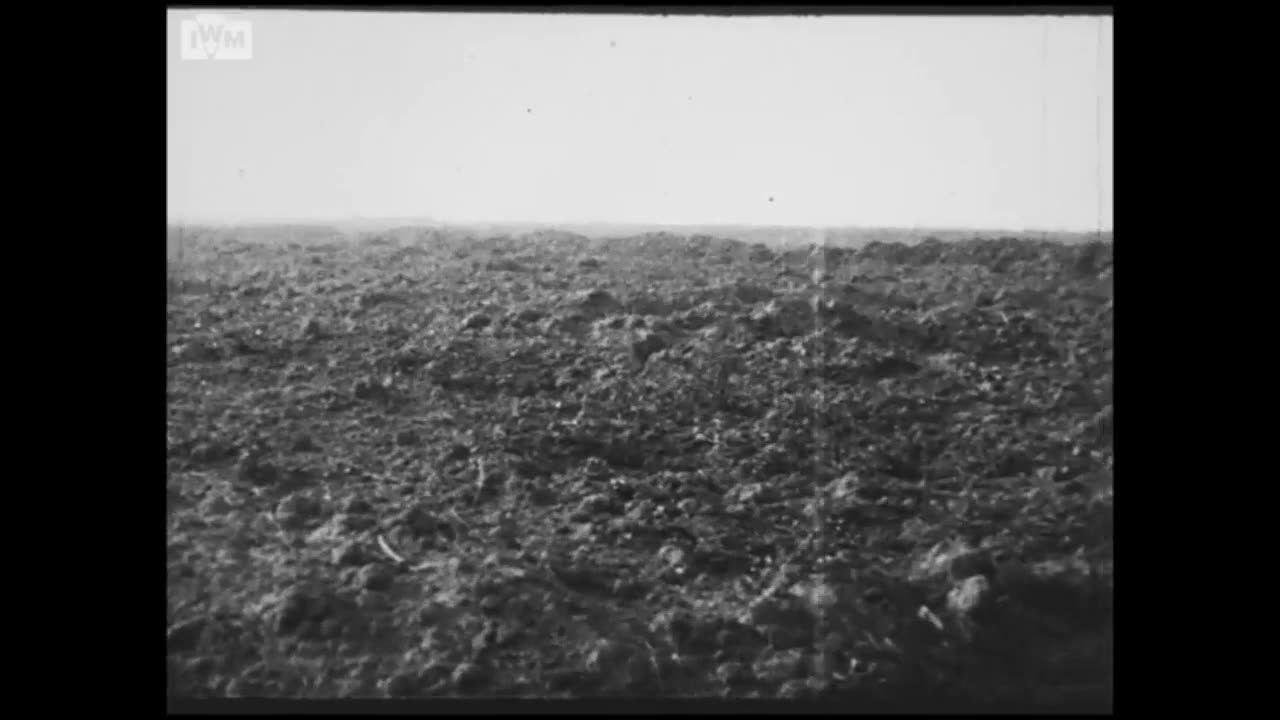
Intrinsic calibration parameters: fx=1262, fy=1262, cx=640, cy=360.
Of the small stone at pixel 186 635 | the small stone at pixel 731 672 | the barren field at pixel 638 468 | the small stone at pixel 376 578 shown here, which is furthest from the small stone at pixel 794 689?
the small stone at pixel 186 635

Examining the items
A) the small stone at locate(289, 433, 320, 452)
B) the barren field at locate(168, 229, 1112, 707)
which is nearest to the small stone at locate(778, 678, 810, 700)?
the barren field at locate(168, 229, 1112, 707)

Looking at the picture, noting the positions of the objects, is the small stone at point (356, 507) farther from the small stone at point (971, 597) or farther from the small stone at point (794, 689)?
the small stone at point (971, 597)

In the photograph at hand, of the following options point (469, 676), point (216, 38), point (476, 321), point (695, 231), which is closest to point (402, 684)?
point (469, 676)

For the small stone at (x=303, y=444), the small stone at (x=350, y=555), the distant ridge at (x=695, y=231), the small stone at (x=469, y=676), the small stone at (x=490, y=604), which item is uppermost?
the distant ridge at (x=695, y=231)

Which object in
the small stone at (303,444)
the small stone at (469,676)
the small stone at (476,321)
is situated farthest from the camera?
the small stone at (476,321)

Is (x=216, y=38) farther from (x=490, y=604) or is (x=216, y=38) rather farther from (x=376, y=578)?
(x=490, y=604)

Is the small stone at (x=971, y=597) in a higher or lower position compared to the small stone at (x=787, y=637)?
higher

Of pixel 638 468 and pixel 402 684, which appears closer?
pixel 402 684
